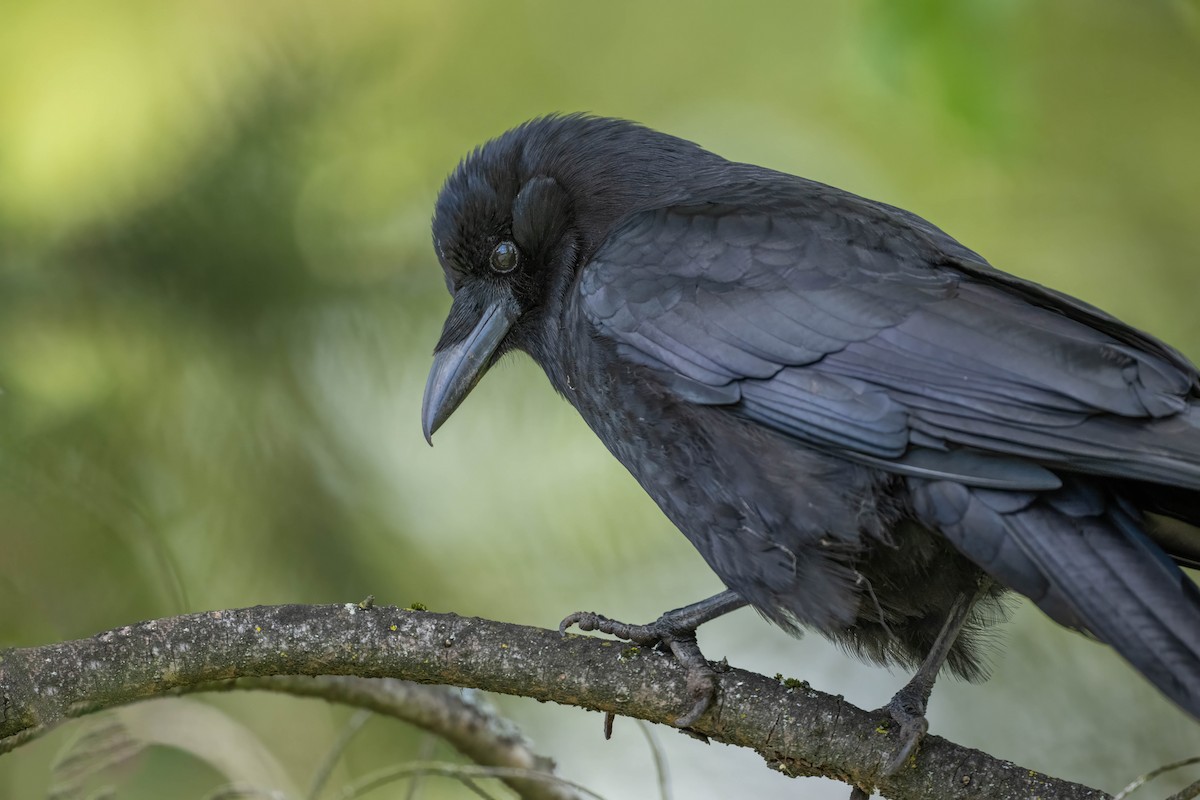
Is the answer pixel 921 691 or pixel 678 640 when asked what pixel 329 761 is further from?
pixel 921 691

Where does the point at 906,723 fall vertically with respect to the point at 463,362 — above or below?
below

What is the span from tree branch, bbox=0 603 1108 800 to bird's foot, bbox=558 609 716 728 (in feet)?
0.12

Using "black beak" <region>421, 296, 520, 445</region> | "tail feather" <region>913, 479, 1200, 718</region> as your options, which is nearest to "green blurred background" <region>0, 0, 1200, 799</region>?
"black beak" <region>421, 296, 520, 445</region>

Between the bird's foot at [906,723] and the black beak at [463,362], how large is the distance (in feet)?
4.78

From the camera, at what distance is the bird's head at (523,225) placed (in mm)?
3672

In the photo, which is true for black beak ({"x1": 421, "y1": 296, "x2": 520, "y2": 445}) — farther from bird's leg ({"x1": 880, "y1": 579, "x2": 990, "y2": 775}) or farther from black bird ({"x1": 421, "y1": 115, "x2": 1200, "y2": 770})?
bird's leg ({"x1": 880, "y1": 579, "x2": 990, "y2": 775})

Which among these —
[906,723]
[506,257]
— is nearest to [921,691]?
[906,723]

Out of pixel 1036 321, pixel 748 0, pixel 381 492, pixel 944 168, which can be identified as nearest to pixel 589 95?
pixel 748 0

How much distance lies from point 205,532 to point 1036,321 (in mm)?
2534

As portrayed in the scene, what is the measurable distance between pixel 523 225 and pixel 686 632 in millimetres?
1302

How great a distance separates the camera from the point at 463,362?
3.64m

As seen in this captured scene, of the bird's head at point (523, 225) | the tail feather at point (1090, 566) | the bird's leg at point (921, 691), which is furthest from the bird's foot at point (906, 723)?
the bird's head at point (523, 225)

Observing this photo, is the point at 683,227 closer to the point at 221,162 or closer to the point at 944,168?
the point at 221,162

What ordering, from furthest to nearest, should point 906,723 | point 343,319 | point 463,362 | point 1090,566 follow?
point 343,319, point 463,362, point 906,723, point 1090,566
